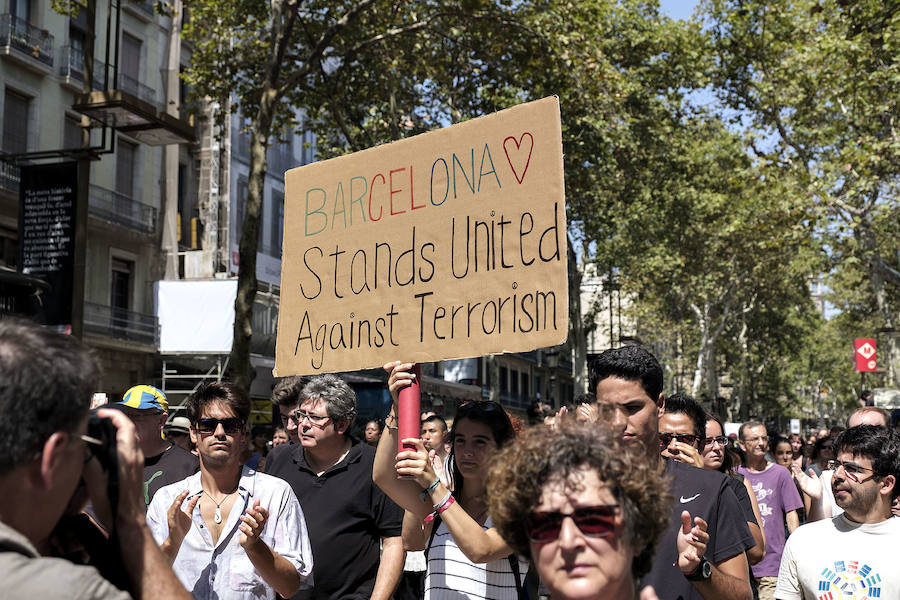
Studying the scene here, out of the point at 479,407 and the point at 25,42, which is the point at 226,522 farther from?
the point at 25,42

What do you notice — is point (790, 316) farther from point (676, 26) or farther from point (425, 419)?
point (425, 419)

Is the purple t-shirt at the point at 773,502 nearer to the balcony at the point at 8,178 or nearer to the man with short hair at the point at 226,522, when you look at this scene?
the man with short hair at the point at 226,522

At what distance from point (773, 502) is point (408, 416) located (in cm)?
519

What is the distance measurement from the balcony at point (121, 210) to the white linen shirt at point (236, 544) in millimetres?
22465

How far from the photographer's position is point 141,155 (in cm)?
2730

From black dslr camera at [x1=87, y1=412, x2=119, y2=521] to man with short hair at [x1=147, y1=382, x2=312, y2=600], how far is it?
141 centimetres

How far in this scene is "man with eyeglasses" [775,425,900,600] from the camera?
383cm

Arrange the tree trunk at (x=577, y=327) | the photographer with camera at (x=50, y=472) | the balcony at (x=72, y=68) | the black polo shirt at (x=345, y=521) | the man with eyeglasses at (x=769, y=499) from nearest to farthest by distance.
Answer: the photographer with camera at (x=50, y=472) → the black polo shirt at (x=345, y=521) → the man with eyeglasses at (x=769, y=499) → the balcony at (x=72, y=68) → the tree trunk at (x=577, y=327)

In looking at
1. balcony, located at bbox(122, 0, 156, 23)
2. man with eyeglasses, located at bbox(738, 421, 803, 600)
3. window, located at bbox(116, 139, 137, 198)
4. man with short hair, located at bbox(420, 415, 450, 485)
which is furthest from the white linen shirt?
balcony, located at bbox(122, 0, 156, 23)

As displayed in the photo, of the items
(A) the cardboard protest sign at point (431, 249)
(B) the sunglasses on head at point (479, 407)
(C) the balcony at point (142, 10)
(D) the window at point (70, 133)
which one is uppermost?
(C) the balcony at point (142, 10)

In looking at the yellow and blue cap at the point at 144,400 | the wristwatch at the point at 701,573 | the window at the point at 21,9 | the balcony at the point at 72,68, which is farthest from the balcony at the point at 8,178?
the wristwatch at the point at 701,573

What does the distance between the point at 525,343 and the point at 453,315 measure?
1.08ft

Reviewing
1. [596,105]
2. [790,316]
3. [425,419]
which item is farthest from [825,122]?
[790,316]

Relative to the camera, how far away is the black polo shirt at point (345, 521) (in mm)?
4480
